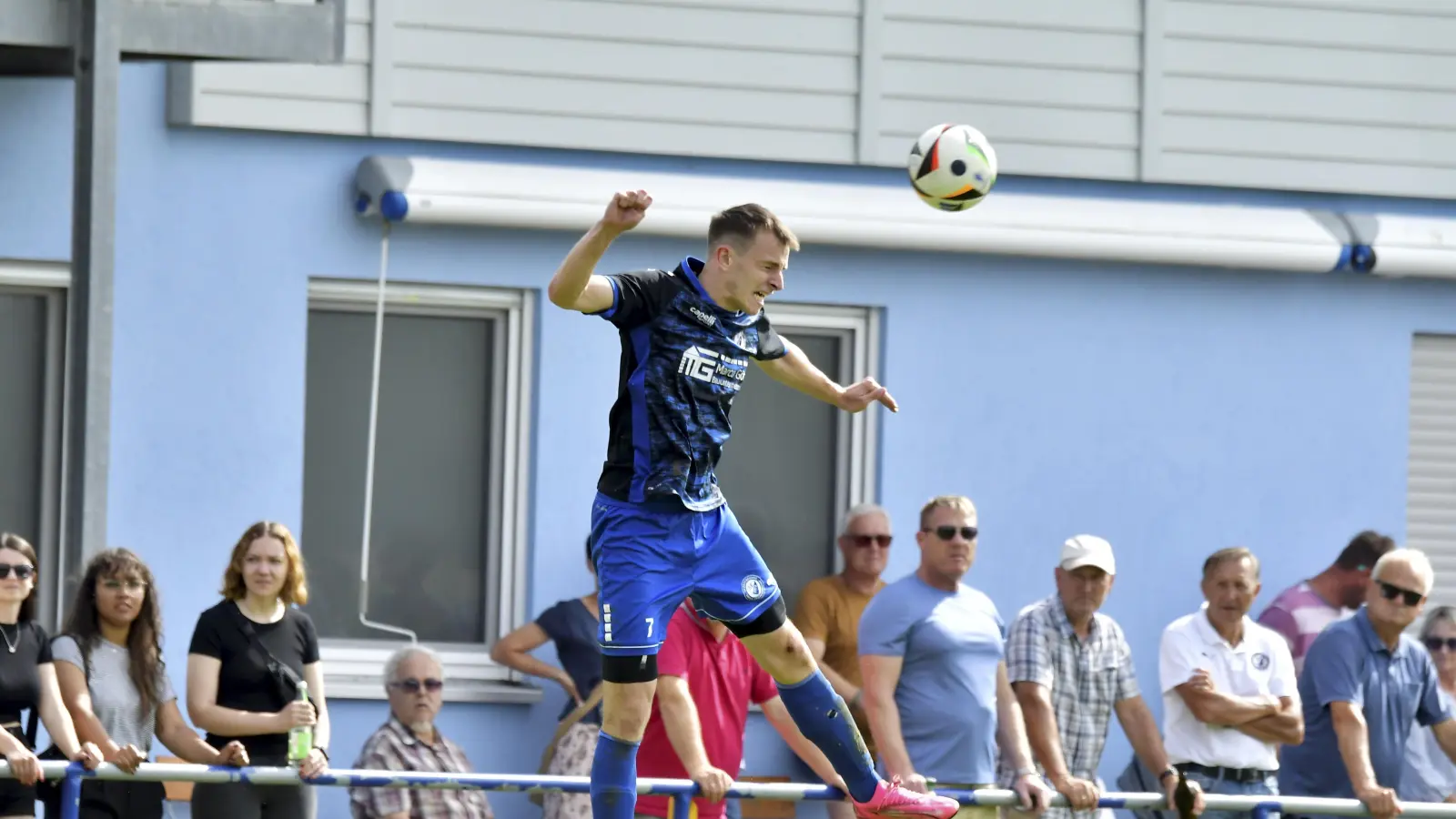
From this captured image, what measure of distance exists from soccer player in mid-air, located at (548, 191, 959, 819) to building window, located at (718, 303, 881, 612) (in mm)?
4456

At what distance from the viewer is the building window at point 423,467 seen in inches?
468

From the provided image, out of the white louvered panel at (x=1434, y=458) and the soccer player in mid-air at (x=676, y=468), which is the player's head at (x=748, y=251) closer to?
the soccer player in mid-air at (x=676, y=468)

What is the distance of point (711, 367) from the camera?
7.73 metres

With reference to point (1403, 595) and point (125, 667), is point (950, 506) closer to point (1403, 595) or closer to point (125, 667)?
point (1403, 595)

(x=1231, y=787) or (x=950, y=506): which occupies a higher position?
(x=950, y=506)

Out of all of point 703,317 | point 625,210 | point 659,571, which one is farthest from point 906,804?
point 625,210

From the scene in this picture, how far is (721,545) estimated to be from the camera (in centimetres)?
789

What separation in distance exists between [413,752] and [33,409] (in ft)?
8.55

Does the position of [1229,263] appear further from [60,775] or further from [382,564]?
[60,775]

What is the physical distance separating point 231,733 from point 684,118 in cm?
427

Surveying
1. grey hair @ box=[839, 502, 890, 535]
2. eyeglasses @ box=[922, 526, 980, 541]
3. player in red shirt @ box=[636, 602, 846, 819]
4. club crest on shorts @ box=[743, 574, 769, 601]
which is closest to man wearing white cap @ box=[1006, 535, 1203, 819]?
eyeglasses @ box=[922, 526, 980, 541]

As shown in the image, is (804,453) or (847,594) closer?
(847,594)

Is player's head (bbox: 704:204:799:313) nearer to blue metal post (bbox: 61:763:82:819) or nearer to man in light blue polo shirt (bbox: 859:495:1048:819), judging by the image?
man in light blue polo shirt (bbox: 859:495:1048:819)

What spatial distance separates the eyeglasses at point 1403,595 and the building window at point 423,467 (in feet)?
13.5
